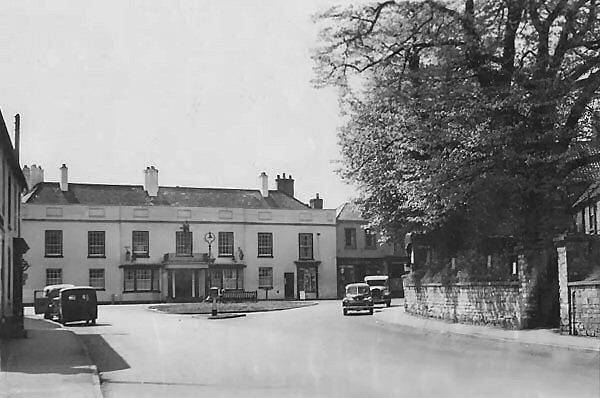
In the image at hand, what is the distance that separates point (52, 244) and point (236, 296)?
15.2m

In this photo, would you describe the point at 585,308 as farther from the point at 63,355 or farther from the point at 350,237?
the point at 350,237

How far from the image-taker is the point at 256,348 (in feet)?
69.2

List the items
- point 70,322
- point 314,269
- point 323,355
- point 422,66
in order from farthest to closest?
1. point 314,269
2. point 70,322
3. point 422,66
4. point 323,355

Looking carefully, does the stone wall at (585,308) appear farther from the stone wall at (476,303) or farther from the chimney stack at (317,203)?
the chimney stack at (317,203)

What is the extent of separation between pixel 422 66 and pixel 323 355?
1164 cm

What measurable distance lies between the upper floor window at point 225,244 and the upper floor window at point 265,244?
7.71 feet

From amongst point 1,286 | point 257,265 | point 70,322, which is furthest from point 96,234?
point 1,286

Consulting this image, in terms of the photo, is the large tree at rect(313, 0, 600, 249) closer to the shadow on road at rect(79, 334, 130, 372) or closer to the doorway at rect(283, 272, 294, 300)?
the shadow on road at rect(79, 334, 130, 372)

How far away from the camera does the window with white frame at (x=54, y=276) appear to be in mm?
64688

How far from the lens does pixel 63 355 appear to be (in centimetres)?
1980

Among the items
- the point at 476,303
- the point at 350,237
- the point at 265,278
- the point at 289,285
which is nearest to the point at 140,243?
the point at 265,278

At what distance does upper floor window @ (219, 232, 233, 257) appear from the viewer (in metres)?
69.6

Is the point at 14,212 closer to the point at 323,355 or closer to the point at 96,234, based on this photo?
the point at 323,355

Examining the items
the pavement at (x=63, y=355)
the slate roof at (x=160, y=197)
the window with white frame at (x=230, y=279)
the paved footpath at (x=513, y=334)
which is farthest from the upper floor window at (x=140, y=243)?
the paved footpath at (x=513, y=334)
